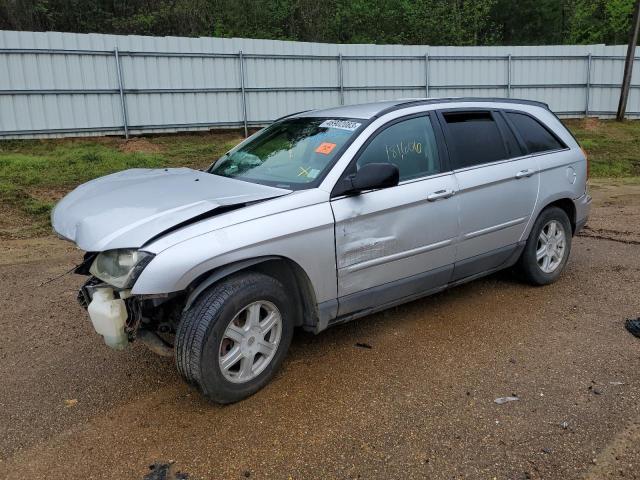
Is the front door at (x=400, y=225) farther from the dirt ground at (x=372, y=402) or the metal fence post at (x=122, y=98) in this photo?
the metal fence post at (x=122, y=98)

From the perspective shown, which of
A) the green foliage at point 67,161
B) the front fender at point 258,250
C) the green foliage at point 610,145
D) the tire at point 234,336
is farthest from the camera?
the green foliage at point 610,145

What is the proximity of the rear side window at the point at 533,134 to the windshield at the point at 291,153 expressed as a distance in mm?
1760

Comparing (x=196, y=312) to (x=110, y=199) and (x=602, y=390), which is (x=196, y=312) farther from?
(x=602, y=390)

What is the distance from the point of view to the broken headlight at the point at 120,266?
3.06 m

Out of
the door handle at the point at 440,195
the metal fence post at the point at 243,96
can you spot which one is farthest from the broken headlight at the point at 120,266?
Result: the metal fence post at the point at 243,96

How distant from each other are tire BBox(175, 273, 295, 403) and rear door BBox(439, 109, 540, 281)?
166 centimetres

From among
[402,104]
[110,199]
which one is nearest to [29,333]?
[110,199]

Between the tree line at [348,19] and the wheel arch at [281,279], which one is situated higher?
the tree line at [348,19]

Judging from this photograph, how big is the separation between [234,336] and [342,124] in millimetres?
1793

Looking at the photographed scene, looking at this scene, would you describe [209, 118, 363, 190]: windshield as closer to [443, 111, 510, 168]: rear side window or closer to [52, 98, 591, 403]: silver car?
[52, 98, 591, 403]: silver car

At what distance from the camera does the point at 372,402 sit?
3424mm

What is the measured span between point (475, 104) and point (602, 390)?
8.16 feet

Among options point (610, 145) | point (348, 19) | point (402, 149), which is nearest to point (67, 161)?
point (402, 149)

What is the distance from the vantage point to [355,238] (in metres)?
3.77
